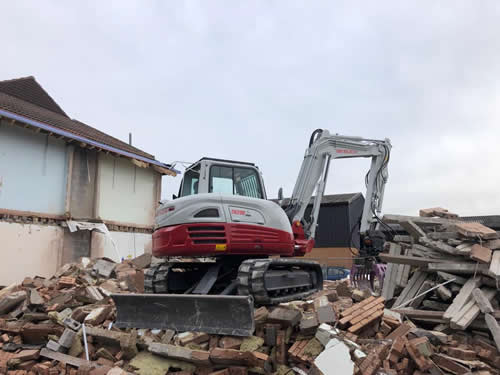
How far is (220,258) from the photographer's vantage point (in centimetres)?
761

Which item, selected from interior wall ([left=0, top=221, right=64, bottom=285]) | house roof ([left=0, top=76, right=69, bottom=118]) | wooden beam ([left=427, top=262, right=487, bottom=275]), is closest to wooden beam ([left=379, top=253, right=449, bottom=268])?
wooden beam ([left=427, top=262, right=487, bottom=275])

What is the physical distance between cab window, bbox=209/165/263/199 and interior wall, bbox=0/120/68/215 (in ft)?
30.3

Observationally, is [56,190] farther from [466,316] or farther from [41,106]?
[466,316]

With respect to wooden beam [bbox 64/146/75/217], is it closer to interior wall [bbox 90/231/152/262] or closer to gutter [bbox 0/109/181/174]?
gutter [bbox 0/109/181/174]

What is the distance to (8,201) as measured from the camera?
537 inches

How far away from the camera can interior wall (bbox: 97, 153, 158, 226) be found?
1689 centimetres

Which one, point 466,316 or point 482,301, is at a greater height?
point 482,301

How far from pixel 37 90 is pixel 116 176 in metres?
5.85

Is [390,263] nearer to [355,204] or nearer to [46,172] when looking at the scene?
[46,172]

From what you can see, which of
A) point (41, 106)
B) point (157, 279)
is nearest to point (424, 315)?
point (157, 279)

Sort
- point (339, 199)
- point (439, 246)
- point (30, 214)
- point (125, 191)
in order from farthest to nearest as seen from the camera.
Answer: point (339, 199), point (125, 191), point (30, 214), point (439, 246)

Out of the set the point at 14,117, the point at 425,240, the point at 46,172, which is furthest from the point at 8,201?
the point at 425,240

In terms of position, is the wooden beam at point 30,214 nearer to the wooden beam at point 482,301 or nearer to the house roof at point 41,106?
the house roof at point 41,106

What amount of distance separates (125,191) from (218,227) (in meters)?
12.1
